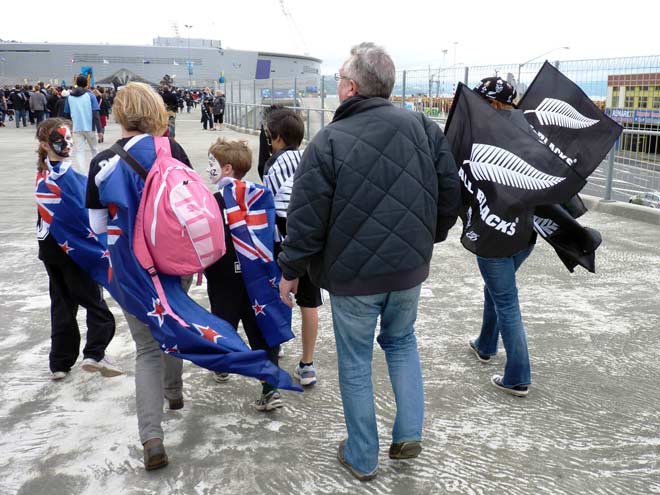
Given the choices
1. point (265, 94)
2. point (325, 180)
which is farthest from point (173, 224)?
point (265, 94)

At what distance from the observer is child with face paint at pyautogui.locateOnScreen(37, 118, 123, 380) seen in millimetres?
3596

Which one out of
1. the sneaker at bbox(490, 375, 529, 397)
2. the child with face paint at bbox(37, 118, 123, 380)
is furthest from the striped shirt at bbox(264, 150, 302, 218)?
the sneaker at bbox(490, 375, 529, 397)

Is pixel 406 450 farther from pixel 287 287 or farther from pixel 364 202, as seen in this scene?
pixel 364 202

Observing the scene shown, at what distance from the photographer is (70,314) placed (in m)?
3.76

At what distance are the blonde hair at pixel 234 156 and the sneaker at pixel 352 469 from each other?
1.47m

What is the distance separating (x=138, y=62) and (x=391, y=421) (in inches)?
3712

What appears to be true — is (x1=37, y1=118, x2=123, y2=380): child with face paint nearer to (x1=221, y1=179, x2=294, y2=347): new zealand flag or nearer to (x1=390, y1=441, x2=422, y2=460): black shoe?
(x1=221, y1=179, x2=294, y2=347): new zealand flag

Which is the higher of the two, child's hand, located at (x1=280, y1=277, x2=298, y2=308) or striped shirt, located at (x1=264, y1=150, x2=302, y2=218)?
striped shirt, located at (x1=264, y1=150, x2=302, y2=218)

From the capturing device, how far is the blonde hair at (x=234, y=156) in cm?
325

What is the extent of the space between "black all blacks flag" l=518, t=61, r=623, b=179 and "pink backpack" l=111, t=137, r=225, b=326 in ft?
5.88

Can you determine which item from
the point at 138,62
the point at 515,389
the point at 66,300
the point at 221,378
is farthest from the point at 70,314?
the point at 138,62

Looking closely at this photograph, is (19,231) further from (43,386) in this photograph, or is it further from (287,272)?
(287,272)

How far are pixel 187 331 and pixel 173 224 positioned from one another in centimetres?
48

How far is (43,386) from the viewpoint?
12.1ft
